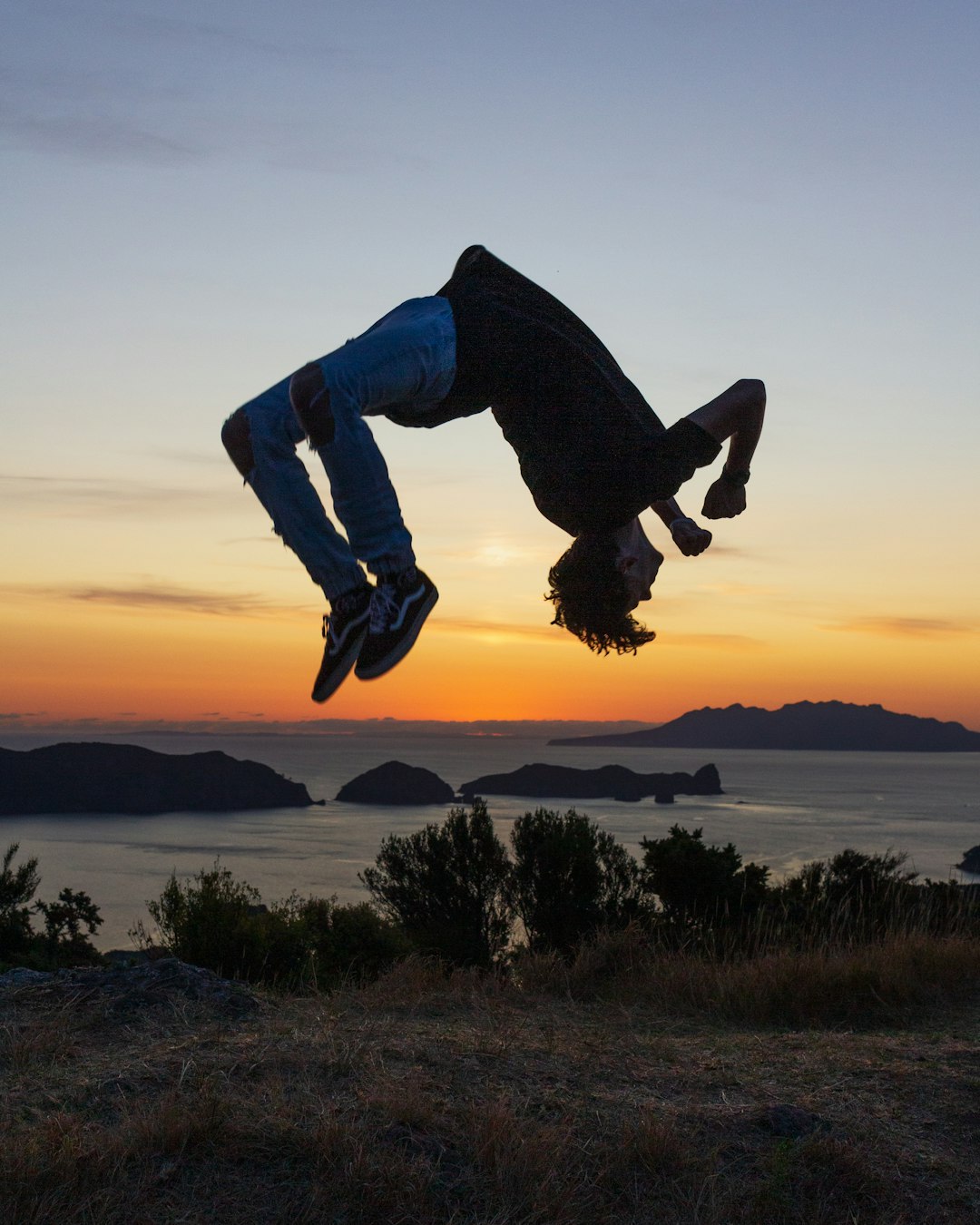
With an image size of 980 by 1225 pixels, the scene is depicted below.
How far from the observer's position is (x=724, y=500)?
4.34m

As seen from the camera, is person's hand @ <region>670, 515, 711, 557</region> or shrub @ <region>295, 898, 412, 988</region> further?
shrub @ <region>295, 898, 412, 988</region>

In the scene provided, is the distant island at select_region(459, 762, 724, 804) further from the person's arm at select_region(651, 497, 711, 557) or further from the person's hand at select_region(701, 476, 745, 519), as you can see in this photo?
the person's arm at select_region(651, 497, 711, 557)

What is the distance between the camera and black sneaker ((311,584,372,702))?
2.97 meters

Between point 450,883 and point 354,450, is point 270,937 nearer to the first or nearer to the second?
point 450,883

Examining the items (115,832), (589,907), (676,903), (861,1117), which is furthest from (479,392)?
(115,832)

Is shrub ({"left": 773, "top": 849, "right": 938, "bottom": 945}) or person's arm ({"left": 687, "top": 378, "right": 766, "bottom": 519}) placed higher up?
person's arm ({"left": 687, "top": 378, "right": 766, "bottom": 519})

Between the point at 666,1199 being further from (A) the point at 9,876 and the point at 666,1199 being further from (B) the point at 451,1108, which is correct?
(A) the point at 9,876

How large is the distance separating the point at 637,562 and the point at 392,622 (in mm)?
1524

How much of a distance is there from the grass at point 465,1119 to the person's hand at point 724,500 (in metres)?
3.81

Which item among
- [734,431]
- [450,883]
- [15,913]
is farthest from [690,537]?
[450,883]

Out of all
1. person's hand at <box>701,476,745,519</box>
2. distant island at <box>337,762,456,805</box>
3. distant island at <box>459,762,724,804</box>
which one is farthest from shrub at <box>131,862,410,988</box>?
distant island at <box>459,762,724,804</box>

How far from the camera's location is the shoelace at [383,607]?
9.77ft

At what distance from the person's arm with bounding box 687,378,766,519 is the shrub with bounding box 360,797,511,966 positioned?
1901 centimetres

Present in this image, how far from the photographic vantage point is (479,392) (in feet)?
10.8
